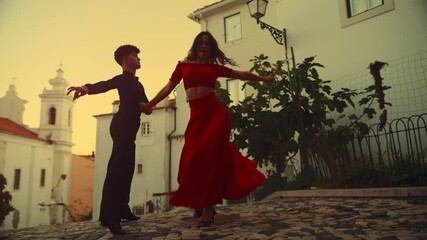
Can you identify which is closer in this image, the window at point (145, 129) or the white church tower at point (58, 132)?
the window at point (145, 129)

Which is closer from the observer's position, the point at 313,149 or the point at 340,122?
the point at 313,149

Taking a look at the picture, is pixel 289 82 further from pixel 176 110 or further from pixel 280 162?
pixel 176 110

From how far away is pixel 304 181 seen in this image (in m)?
7.41

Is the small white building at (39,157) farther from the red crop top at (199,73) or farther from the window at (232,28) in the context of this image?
the red crop top at (199,73)

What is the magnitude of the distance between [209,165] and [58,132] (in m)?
35.0

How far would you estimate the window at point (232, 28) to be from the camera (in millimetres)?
16062

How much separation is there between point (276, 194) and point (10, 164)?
28038mm

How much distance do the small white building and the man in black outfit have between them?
1107 inches

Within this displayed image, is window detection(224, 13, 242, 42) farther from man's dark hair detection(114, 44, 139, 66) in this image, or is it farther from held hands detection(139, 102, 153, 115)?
held hands detection(139, 102, 153, 115)

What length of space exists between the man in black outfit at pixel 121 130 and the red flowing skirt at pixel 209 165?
560 mm

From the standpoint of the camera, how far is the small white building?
28109mm

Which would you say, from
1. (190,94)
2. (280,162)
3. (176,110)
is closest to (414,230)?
(190,94)

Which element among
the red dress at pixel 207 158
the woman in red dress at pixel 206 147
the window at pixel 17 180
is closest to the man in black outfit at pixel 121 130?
the woman in red dress at pixel 206 147

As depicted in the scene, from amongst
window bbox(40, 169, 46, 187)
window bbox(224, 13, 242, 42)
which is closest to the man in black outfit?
window bbox(224, 13, 242, 42)
